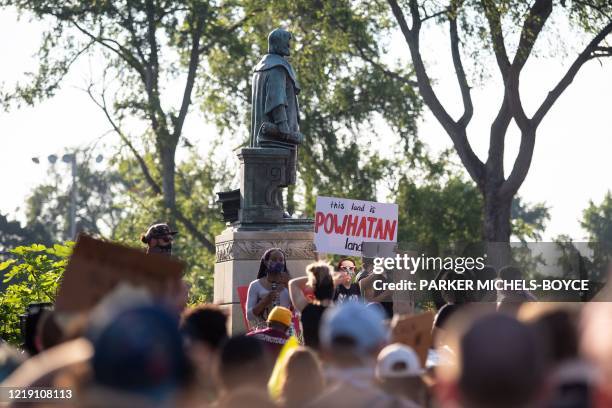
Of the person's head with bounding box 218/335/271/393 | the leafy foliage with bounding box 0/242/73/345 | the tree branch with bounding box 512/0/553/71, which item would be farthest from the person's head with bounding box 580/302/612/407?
the tree branch with bounding box 512/0/553/71

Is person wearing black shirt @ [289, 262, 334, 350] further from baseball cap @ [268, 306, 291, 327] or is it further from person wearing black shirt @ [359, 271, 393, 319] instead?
person wearing black shirt @ [359, 271, 393, 319]

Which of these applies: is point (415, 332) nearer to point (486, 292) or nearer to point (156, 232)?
point (156, 232)

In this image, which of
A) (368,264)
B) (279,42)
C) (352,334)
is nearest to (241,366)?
(352,334)

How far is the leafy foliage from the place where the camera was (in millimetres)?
15555

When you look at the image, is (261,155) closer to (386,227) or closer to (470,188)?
(386,227)

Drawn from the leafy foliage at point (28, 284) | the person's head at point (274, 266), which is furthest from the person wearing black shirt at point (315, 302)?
the leafy foliage at point (28, 284)


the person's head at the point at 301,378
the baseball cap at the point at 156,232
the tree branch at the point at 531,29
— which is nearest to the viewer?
the person's head at the point at 301,378

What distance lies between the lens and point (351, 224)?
16.9 meters

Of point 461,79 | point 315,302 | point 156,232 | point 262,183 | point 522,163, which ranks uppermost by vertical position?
point 461,79

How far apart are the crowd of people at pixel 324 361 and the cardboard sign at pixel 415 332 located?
3 centimetres

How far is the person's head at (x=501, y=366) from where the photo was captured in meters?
3.90

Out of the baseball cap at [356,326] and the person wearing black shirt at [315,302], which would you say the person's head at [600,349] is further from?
the person wearing black shirt at [315,302]

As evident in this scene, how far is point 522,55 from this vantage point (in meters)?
25.7

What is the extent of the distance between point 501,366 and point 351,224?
42.5ft
